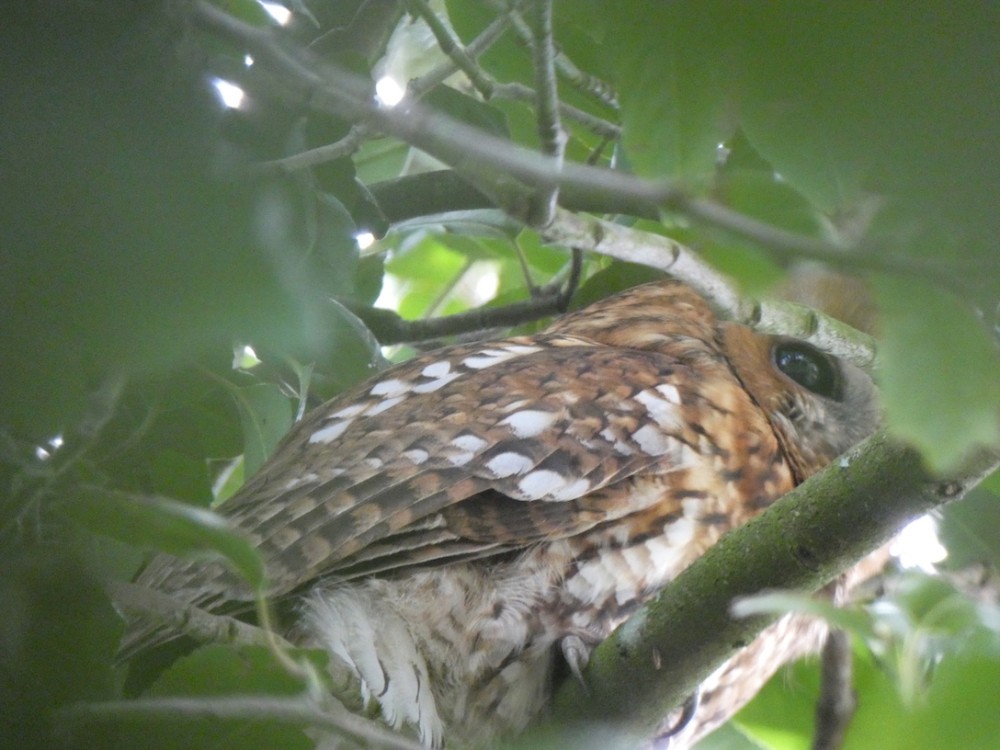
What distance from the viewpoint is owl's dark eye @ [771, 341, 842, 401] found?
6.37ft

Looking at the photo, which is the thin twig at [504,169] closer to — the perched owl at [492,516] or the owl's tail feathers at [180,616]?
the owl's tail feathers at [180,616]

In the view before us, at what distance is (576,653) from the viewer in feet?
4.51

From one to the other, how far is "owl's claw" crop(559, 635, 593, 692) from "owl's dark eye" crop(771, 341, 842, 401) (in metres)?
0.74

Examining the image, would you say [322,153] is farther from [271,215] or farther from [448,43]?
[271,215]

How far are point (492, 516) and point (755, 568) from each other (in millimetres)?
403

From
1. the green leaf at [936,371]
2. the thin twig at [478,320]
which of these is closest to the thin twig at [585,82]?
the thin twig at [478,320]

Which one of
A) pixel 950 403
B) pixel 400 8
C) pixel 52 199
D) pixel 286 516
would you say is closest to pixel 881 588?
pixel 286 516

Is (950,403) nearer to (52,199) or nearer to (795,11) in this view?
(795,11)

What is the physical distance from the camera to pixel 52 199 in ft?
1.75

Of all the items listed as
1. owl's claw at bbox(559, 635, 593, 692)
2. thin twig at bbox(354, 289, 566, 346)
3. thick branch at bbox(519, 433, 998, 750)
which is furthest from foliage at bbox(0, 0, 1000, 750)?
thin twig at bbox(354, 289, 566, 346)

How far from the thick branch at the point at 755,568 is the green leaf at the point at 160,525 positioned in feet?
1.81

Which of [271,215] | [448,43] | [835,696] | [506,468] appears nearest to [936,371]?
[271,215]

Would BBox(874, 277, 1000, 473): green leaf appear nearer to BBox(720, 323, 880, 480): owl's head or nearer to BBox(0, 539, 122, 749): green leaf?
BBox(0, 539, 122, 749): green leaf

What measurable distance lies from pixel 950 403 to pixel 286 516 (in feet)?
3.12
